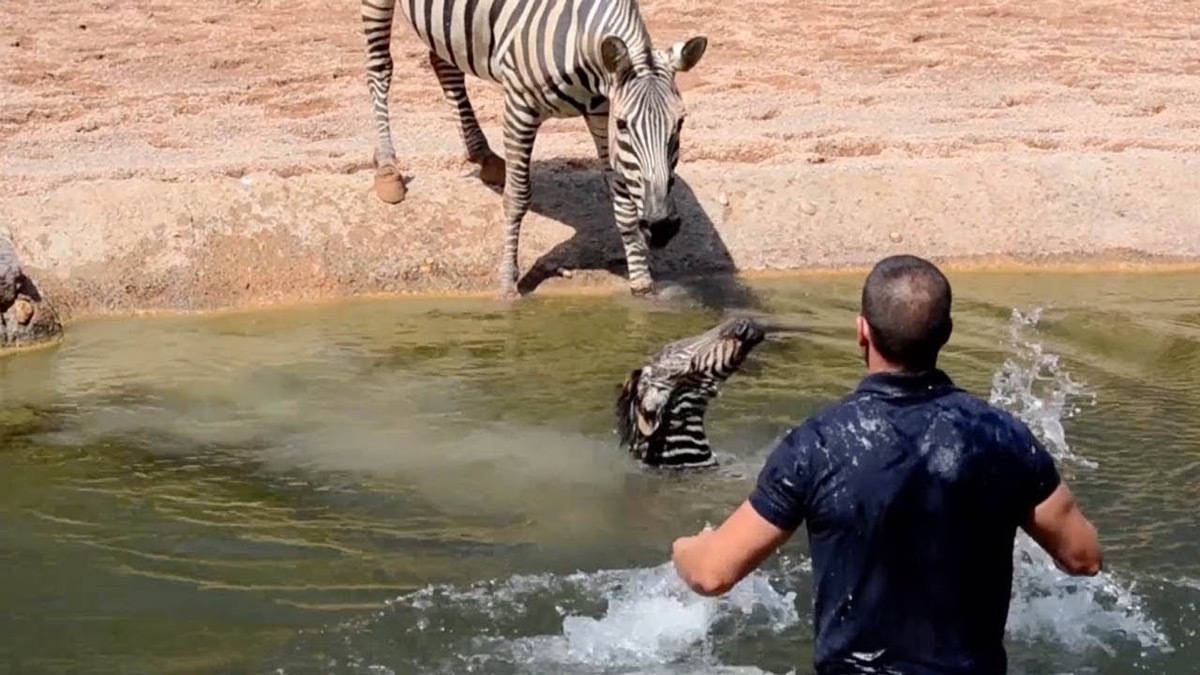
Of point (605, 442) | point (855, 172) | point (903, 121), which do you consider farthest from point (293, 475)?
point (903, 121)

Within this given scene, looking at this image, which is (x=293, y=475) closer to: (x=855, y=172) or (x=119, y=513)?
(x=119, y=513)

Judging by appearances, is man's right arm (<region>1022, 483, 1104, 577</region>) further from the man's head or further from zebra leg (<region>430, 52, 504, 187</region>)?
zebra leg (<region>430, 52, 504, 187</region>)

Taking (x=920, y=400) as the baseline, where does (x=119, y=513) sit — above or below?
below

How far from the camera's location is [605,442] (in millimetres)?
7324

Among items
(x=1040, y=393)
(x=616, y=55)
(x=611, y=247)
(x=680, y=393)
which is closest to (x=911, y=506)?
(x=680, y=393)

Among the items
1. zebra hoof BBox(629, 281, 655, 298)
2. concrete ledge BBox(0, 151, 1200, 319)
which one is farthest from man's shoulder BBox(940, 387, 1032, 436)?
concrete ledge BBox(0, 151, 1200, 319)

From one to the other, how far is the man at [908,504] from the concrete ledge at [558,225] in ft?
22.5

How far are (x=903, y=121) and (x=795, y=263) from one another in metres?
2.75

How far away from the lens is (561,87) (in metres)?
9.52

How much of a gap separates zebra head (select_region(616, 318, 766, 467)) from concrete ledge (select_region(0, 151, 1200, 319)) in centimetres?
350

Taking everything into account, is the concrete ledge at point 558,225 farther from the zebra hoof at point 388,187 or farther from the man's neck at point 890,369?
the man's neck at point 890,369

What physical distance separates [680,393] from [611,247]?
4.05 m

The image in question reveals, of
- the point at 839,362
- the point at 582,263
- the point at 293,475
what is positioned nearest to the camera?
the point at 293,475

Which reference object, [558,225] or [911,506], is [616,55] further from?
[911,506]
